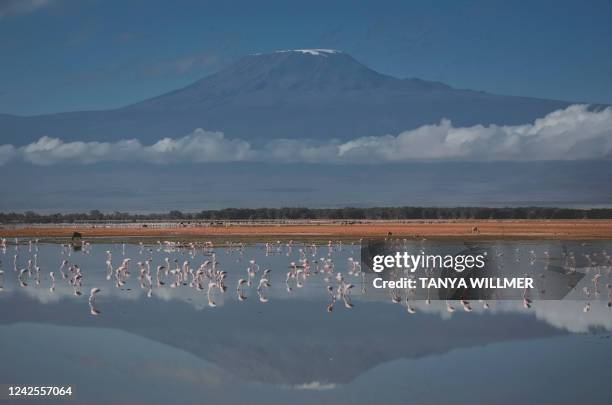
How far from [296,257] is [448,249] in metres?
9.22

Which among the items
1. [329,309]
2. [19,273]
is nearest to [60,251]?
[19,273]

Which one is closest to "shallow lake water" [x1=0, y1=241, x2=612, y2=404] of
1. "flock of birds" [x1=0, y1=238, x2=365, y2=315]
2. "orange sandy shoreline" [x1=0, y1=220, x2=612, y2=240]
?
"flock of birds" [x1=0, y1=238, x2=365, y2=315]

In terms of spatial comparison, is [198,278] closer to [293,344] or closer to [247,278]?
[247,278]

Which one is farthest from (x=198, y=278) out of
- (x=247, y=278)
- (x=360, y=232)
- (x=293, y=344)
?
(x=360, y=232)

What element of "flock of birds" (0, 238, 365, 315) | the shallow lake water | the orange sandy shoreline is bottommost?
the shallow lake water

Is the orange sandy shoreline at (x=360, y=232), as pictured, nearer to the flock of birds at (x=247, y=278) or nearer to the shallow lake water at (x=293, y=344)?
the flock of birds at (x=247, y=278)

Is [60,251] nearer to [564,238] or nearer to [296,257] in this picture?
[296,257]

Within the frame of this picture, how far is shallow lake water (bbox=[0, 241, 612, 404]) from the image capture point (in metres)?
16.2

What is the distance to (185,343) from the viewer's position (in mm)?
20547

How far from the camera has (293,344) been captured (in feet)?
66.6

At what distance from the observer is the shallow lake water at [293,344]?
637 inches

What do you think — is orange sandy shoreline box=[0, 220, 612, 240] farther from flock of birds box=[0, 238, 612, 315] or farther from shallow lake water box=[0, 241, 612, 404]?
shallow lake water box=[0, 241, 612, 404]

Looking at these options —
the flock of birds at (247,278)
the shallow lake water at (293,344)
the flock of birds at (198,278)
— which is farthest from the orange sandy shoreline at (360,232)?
the shallow lake water at (293,344)

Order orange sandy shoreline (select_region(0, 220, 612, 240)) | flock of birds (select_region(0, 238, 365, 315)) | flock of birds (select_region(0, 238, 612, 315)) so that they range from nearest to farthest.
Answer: flock of birds (select_region(0, 238, 612, 315)) → flock of birds (select_region(0, 238, 365, 315)) → orange sandy shoreline (select_region(0, 220, 612, 240))
